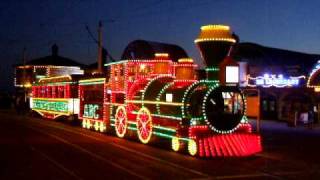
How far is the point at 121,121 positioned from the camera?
24828 millimetres

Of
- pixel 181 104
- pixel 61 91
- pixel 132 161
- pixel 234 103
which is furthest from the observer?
pixel 61 91

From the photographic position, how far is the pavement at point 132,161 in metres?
13.9

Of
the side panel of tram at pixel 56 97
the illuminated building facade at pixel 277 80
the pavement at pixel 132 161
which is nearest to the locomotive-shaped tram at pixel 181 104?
the pavement at pixel 132 161

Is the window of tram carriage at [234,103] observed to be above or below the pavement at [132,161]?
above

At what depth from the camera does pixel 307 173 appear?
47.4 feet

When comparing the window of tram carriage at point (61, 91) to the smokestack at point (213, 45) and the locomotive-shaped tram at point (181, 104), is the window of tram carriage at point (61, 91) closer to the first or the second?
the locomotive-shaped tram at point (181, 104)

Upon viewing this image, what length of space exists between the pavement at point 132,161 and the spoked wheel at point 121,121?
1030mm

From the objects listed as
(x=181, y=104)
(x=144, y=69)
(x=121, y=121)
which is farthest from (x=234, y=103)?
(x=121, y=121)

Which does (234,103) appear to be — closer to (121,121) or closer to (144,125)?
(144,125)

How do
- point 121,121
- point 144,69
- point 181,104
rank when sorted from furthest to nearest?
point 121,121 → point 144,69 → point 181,104

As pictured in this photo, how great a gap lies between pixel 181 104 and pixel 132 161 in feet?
11.6

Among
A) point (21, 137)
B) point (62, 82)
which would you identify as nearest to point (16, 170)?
point (21, 137)

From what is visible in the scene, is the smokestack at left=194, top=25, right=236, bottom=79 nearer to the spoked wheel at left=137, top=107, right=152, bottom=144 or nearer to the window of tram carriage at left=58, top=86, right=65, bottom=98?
the spoked wheel at left=137, top=107, right=152, bottom=144

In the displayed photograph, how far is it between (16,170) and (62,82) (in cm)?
2215
